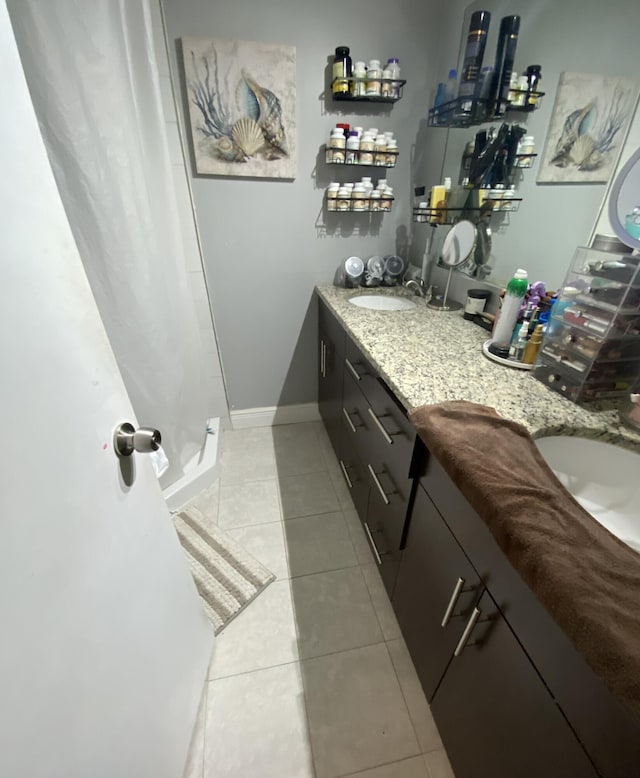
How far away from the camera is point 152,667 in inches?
28.0

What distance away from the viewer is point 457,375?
0.95m

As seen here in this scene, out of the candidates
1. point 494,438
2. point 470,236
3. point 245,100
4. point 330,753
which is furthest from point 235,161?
point 330,753

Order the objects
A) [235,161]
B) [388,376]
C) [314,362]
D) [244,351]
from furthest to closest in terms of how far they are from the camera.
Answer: [314,362], [244,351], [235,161], [388,376]

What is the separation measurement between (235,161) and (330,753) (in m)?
2.17

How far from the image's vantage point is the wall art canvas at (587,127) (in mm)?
851

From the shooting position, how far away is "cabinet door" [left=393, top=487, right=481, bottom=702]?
2.39ft

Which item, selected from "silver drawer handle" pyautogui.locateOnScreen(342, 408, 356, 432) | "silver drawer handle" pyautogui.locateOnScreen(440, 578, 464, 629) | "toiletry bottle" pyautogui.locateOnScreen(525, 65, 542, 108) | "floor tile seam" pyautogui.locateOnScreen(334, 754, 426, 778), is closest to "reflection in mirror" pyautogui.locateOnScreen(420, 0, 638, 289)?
"toiletry bottle" pyautogui.locateOnScreen(525, 65, 542, 108)

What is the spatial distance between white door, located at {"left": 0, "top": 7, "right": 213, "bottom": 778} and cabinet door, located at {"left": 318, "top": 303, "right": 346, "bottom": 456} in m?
1.06

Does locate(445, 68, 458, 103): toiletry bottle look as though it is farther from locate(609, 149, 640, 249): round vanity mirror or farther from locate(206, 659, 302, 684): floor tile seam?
locate(206, 659, 302, 684): floor tile seam

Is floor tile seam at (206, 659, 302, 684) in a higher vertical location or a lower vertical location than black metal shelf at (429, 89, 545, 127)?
lower

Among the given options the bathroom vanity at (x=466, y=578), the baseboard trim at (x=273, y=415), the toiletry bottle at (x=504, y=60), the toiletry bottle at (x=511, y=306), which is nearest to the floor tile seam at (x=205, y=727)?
the bathroom vanity at (x=466, y=578)

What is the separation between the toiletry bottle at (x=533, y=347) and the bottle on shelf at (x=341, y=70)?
127 cm

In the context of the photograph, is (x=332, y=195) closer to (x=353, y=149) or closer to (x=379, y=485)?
(x=353, y=149)

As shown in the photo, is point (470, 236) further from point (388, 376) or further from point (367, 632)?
point (367, 632)
